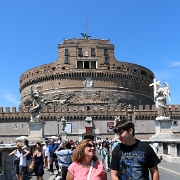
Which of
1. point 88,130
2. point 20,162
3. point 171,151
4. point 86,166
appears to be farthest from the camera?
point 88,130

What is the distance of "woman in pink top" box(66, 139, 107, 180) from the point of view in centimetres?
374

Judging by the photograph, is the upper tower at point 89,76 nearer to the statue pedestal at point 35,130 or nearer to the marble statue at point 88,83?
the marble statue at point 88,83

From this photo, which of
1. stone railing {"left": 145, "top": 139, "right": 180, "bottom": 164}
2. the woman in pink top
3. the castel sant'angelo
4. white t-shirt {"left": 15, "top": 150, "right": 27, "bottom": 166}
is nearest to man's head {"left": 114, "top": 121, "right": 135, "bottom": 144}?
the woman in pink top

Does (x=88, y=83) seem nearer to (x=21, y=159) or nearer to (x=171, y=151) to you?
(x=171, y=151)

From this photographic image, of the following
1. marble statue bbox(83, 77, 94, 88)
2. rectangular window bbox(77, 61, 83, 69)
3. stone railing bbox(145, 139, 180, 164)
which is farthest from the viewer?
rectangular window bbox(77, 61, 83, 69)

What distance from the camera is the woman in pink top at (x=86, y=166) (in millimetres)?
3742

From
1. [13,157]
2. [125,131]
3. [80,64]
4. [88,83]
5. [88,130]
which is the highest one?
[80,64]

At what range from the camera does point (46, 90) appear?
69.4 metres

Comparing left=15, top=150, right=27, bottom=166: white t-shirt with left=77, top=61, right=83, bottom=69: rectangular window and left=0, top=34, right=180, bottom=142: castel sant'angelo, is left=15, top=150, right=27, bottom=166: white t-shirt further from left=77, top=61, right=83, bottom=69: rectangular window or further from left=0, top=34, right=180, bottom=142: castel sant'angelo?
left=77, top=61, right=83, bottom=69: rectangular window

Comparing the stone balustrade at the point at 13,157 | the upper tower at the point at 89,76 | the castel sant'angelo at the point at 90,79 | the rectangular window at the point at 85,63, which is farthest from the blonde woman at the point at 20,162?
the rectangular window at the point at 85,63

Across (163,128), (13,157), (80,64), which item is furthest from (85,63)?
(13,157)

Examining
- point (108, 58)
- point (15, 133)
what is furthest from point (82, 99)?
point (15, 133)

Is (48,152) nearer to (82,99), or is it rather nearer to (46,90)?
(82,99)

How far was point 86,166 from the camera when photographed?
3.84 meters
